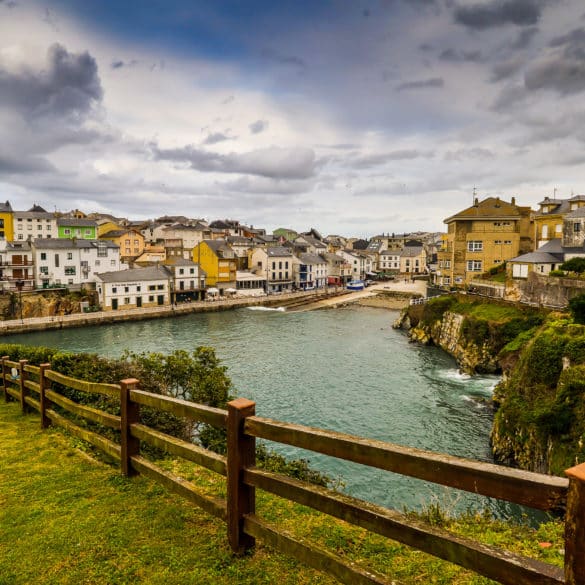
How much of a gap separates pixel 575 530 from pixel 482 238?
2143 inches

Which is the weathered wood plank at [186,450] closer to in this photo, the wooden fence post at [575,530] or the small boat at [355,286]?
the wooden fence post at [575,530]

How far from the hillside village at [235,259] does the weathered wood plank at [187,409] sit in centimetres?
3262

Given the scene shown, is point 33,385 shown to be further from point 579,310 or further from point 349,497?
point 579,310

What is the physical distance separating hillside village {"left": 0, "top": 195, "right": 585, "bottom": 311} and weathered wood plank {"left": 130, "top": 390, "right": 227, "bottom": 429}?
3262 cm

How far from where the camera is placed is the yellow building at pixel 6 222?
77.2 metres

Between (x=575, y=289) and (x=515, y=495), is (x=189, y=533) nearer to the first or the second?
(x=515, y=495)

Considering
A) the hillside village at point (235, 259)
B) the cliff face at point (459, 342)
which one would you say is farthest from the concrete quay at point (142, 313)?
the cliff face at point (459, 342)

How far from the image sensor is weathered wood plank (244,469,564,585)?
2236 mm

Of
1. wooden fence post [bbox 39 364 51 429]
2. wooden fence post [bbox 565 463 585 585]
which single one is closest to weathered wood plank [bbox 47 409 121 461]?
wooden fence post [bbox 39 364 51 429]

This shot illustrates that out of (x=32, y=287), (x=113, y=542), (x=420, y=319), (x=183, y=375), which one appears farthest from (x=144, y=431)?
(x=32, y=287)

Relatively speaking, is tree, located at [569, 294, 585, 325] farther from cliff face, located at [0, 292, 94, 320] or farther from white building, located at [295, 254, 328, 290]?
white building, located at [295, 254, 328, 290]

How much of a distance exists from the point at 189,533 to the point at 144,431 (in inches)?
53.1

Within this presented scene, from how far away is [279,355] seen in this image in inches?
1407

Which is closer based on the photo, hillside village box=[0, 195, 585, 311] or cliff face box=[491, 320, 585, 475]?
cliff face box=[491, 320, 585, 475]
